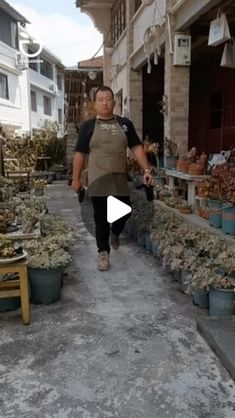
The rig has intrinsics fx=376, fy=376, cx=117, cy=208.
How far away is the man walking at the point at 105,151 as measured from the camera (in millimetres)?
3516

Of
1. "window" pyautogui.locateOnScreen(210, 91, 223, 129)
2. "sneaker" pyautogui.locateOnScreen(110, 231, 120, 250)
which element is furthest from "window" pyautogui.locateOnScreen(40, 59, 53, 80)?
"sneaker" pyautogui.locateOnScreen(110, 231, 120, 250)

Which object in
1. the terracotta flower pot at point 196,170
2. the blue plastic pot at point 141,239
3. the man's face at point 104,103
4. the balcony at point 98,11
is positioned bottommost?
the blue plastic pot at point 141,239

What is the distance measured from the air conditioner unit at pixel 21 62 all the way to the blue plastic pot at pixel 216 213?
17.3 meters

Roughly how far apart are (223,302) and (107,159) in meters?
1.65

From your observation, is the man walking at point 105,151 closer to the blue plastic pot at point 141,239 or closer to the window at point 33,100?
the blue plastic pot at point 141,239

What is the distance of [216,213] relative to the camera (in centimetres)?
368

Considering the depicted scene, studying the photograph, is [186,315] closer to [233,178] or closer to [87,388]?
[87,388]

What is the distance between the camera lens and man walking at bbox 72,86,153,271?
3516 millimetres

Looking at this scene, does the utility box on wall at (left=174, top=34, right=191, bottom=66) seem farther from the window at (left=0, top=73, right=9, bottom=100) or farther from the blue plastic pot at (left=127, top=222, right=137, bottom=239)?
the window at (left=0, top=73, right=9, bottom=100)

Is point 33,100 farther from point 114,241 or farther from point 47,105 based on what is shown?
point 114,241

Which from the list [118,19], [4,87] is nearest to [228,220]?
[118,19]

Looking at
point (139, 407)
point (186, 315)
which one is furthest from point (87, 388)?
point (186, 315)

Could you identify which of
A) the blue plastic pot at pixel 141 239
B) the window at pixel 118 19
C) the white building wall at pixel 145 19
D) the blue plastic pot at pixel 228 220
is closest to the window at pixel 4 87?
the window at pixel 118 19

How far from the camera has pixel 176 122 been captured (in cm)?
570
